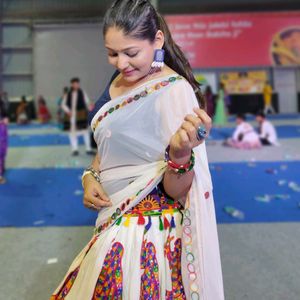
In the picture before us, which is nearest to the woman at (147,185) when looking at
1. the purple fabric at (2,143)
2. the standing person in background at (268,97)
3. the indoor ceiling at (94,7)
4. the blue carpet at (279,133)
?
the purple fabric at (2,143)

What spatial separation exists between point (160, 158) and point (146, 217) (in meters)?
0.20

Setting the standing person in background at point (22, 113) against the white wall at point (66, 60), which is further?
the white wall at point (66, 60)

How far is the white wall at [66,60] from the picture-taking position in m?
17.2

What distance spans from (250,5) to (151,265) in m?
17.0

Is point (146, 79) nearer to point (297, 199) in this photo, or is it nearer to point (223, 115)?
point (297, 199)

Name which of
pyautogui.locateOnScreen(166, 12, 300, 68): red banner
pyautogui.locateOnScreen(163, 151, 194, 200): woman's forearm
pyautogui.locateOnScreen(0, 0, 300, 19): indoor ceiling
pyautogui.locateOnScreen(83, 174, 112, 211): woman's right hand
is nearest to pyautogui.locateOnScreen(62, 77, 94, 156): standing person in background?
pyautogui.locateOnScreen(83, 174, 112, 211): woman's right hand

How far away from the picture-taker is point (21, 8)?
17.2 m

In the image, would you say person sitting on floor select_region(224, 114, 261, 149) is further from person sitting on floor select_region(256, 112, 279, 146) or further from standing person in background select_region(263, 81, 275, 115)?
standing person in background select_region(263, 81, 275, 115)

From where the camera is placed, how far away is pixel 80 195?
179 inches

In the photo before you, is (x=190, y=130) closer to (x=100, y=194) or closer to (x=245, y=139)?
(x=100, y=194)

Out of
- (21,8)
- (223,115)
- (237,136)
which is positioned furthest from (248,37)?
(21,8)

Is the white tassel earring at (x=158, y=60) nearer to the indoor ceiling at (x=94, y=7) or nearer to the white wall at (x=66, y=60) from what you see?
the indoor ceiling at (x=94, y=7)

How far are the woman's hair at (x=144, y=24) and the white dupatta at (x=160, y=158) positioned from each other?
3.3 inches

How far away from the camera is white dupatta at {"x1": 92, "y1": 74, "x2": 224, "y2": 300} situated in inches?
Answer: 43.5
